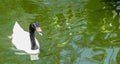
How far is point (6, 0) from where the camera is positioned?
17875 mm

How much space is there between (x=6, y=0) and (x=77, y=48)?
20.4 feet

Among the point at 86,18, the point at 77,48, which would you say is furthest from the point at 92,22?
the point at 77,48

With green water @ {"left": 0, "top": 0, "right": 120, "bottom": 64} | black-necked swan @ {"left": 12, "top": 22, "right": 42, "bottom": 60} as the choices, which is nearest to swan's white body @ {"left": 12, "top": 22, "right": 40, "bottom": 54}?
black-necked swan @ {"left": 12, "top": 22, "right": 42, "bottom": 60}

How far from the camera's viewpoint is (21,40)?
Answer: 44.3 ft

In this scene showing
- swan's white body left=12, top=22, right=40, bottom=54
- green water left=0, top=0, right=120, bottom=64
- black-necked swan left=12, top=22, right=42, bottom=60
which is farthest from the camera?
swan's white body left=12, top=22, right=40, bottom=54

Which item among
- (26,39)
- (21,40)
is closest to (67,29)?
(26,39)

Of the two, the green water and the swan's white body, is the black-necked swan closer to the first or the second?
the swan's white body

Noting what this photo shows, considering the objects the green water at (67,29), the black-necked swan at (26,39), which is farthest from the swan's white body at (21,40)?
the green water at (67,29)

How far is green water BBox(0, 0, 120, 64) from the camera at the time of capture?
12.5 metres

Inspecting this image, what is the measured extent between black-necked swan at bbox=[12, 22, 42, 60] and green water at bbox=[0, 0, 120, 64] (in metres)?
0.27

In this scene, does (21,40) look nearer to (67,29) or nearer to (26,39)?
(26,39)

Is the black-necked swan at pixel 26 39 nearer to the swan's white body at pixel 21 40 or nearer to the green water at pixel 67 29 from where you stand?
the swan's white body at pixel 21 40

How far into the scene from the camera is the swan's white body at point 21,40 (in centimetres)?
1296

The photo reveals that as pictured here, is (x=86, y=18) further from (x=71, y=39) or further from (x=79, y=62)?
(x=79, y=62)
